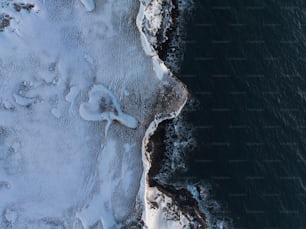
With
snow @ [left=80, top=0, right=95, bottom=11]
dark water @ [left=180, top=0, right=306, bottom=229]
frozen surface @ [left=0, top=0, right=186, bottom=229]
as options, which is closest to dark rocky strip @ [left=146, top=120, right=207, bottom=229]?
frozen surface @ [left=0, top=0, right=186, bottom=229]

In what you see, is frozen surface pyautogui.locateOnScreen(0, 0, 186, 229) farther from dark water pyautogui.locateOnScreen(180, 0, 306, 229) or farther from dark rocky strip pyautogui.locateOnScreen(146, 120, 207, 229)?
dark water pyautogui.locateOnScreen(180, 0, 306, 229)

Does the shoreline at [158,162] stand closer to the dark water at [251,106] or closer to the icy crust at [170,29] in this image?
the icy crust at [170,29]

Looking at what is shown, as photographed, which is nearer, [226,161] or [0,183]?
[0,183]

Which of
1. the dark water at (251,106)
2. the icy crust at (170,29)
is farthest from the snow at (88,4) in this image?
the dark water at (251,106)

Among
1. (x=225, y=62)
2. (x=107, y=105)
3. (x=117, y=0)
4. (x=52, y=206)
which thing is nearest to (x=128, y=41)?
(x=117, y=0)

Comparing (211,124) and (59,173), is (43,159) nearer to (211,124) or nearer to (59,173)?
(59,173)

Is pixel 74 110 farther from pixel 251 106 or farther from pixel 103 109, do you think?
pixel 251 106

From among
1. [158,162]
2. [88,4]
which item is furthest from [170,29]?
[158,162]
